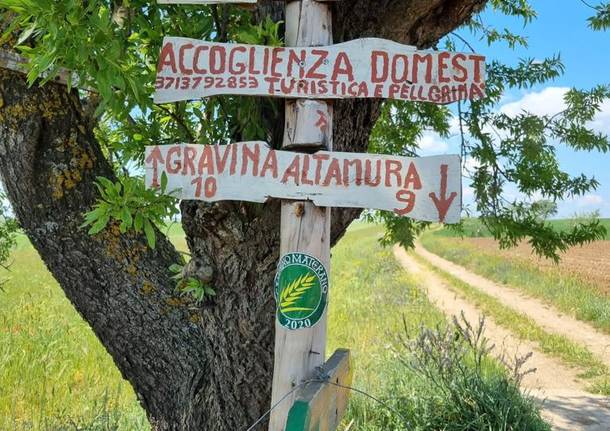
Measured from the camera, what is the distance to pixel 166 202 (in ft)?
6.98

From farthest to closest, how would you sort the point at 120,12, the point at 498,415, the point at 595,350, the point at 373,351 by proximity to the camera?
the point at 595,350 → the point at 373,351 → the point at 498,415 → the point at 120,12

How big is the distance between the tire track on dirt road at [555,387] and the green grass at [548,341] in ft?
0.45

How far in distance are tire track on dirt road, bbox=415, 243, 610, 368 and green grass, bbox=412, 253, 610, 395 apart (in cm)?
27

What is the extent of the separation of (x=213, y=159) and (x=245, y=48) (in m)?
0.45

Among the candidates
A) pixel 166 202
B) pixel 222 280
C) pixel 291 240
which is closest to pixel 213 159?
pixel 166 202

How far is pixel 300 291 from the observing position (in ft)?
7.30

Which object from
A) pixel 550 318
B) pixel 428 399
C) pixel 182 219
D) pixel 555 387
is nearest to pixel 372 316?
pixel 555 387

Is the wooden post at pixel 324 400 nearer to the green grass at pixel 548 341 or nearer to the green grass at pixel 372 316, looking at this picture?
the green grass at pixel 372 316

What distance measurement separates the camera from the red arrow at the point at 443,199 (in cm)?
222

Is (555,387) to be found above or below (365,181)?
below

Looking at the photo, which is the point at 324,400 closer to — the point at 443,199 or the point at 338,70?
the point at 443,199

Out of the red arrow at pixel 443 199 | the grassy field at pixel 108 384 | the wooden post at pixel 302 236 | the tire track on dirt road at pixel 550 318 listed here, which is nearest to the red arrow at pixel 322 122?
the wooden post at pixel 302 236

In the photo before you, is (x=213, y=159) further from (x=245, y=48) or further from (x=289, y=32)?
(x=289, y=32)

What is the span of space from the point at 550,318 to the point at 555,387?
542 cm
